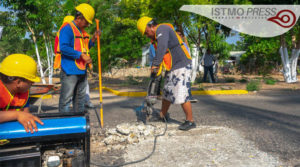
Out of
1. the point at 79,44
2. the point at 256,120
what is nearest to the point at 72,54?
the point at 79,44

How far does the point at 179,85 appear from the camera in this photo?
3.68m

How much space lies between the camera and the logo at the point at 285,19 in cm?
1114

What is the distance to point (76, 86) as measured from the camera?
149 inches

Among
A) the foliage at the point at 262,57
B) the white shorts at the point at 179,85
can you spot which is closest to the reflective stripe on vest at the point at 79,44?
the white shorts at the point at 179,85

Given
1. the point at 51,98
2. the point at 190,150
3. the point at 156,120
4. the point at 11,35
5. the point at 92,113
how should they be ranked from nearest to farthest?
the point at 190,150 → the point at 156,120 → the point at 92,113 → the point at 51,98 → the point at 11,35

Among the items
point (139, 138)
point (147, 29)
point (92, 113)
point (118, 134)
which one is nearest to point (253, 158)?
point (139, 138)

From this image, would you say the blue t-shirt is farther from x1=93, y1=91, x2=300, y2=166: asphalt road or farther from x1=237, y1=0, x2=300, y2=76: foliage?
x1=237, y1=0, x2=300, y2=76: foliage

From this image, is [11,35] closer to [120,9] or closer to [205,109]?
[120,9]

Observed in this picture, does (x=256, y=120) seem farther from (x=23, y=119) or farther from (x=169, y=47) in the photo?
(x=23, y=119)

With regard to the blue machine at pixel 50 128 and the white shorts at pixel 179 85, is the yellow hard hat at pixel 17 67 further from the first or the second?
the white shorts at pixel 179 85

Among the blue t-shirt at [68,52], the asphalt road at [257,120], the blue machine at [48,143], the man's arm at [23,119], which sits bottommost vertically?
the asphalt road at [257,120]

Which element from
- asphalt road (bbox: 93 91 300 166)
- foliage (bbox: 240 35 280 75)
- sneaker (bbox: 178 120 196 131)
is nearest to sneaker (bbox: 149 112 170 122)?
asphalt road (bbox: 93 91 300 166)

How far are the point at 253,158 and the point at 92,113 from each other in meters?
3.59

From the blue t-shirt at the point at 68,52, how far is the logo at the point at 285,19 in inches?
428
